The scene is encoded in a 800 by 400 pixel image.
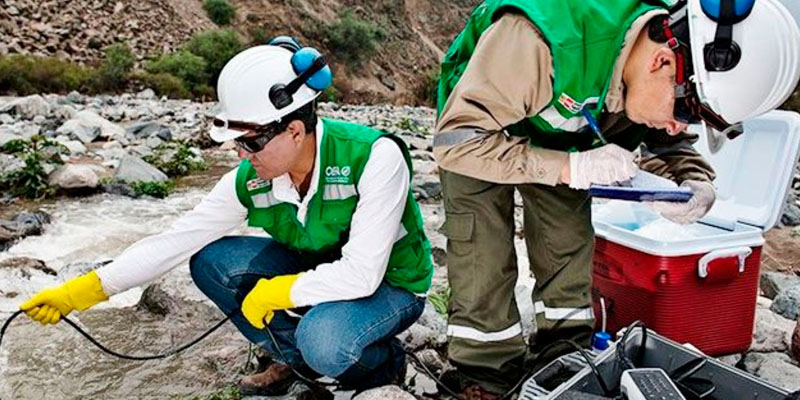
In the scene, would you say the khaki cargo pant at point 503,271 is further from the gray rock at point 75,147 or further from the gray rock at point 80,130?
the gray rock at point 80,130

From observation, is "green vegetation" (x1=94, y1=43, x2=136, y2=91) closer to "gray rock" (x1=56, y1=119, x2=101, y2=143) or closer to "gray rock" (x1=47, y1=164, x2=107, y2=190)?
"gray rock" (x1=56, y1=119, x2=101, y2=143)

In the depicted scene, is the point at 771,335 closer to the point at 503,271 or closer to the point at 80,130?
the point at 503,271

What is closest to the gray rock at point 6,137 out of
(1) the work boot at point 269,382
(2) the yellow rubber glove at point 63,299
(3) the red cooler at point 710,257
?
(2) the yellow rubber glove at point 63,299

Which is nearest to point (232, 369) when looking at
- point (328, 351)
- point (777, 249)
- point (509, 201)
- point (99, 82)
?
point (328, 351)

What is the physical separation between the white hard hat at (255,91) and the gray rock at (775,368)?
1.67 meters

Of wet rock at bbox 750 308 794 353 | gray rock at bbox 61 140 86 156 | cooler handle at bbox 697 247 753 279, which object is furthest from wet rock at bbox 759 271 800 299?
gray rock at bbox 61 140 86 156

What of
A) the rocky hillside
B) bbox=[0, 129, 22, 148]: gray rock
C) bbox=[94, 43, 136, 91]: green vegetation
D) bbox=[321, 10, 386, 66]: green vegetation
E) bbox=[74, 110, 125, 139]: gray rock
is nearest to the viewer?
bbox=[0, 129, 22, 148]: gray rock

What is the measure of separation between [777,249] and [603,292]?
9.77 feet

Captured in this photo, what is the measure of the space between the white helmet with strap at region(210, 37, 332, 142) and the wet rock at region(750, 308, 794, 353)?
72.6 inches

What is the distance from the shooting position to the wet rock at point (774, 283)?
3.33m

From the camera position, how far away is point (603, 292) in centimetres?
239

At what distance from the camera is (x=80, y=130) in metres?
6.92

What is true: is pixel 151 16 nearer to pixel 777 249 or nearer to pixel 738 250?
pixel 777 249

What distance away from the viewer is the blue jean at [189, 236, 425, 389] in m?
1.79
